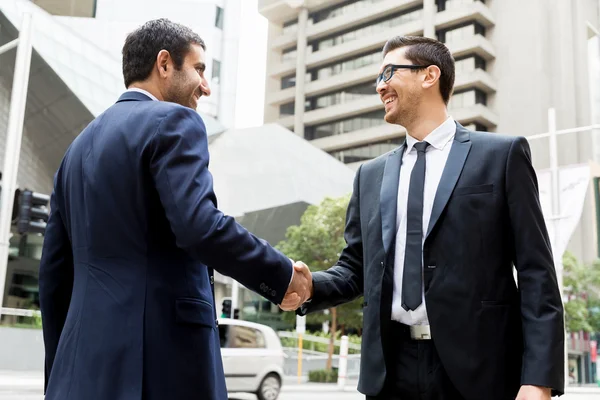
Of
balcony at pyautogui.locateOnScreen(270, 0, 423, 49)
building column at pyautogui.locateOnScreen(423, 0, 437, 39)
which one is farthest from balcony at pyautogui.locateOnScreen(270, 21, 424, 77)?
balcony at pyautogui.locateOnScreen(270, 0, 423, 49)

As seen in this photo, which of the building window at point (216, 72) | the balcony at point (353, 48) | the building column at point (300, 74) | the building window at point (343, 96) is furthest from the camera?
the building column at point (300, 74)

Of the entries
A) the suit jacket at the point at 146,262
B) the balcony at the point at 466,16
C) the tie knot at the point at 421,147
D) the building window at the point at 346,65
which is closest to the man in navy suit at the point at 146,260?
the suit jacket at the point at 146,262

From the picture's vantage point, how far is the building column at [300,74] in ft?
261

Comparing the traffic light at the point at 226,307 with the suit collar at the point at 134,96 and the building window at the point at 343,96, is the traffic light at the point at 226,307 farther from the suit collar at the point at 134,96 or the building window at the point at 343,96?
the building window at the point at 343,96

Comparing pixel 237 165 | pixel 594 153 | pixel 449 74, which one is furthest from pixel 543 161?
pixel 449 74

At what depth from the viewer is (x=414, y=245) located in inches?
114

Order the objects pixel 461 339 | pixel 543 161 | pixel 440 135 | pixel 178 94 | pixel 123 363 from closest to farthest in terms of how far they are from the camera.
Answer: pixel 123 363
pixel 461 339
pixel 178 94
pixel 440 135
pixel 543 161

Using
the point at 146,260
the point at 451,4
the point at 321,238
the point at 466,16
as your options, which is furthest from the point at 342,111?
the point at 146,260

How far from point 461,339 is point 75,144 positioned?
166cm

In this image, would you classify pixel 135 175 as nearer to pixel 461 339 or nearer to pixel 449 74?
pixel 461 339

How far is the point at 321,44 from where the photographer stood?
3196 inches

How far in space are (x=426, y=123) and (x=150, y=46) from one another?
1.26m

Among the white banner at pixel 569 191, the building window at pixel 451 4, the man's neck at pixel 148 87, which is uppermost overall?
the building window at pixel 451 4

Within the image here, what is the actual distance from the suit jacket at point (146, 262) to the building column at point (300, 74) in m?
76.5
